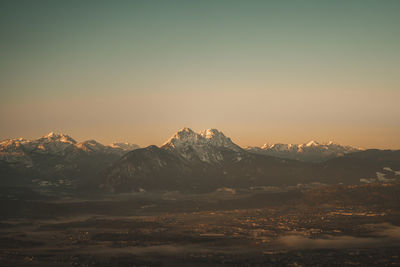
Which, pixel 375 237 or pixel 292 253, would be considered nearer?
pixel 292 253

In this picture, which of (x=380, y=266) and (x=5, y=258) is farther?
(x=5, y=258)

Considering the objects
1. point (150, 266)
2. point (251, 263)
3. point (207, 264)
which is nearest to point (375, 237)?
point (251, 263)

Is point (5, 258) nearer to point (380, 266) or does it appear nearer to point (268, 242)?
point (268, 242)

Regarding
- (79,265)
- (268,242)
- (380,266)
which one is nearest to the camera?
(380,266)

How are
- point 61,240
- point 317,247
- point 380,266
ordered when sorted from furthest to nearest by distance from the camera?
point 61,240 → point 317,247 → point 380,266

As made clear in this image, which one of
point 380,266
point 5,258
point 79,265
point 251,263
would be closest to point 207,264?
point 251,263

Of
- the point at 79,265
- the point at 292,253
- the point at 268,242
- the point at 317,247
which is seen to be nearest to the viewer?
the point at 79,265

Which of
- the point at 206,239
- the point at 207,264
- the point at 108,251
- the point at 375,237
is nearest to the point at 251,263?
the point at 207,264

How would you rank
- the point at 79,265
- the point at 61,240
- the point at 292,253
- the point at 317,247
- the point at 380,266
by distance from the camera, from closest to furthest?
1. the point at 380,266
2. the point at 79,265
3. the point at 292,253
4. the point at 317,247
5. the point at 61,240

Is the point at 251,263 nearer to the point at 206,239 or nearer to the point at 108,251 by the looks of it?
the point at 206,239
